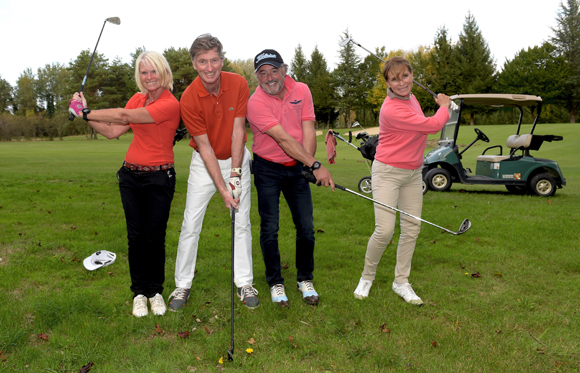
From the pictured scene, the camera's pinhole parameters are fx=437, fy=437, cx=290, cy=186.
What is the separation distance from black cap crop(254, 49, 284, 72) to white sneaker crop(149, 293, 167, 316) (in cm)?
231

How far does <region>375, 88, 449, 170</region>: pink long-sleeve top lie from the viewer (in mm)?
3922

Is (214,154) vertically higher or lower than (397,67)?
lower

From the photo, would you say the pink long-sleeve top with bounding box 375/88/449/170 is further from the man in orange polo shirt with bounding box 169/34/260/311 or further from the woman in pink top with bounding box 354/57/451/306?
the man in orange polo shirt with bounding box 169/34/260/311

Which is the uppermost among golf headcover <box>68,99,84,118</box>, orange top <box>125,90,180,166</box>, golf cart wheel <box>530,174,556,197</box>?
golf headcover <box>68,99,84,118</box>

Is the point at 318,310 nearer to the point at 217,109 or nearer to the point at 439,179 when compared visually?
the point at 217,109

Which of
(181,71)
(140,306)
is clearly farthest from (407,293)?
(181,71)

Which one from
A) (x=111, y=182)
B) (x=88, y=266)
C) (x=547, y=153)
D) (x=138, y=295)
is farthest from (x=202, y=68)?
(x=547, y=153)

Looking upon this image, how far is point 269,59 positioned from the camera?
3.88m

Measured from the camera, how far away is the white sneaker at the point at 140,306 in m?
3.89

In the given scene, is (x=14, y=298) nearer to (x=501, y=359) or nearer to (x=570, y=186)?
(x=501, y=359)

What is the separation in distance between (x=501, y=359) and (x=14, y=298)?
433cm

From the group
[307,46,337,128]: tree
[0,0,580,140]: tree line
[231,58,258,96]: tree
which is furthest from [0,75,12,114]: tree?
[307,46,337,128]: tree

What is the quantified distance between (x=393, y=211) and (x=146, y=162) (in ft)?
7.65

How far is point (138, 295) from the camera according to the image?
13.4 feet
